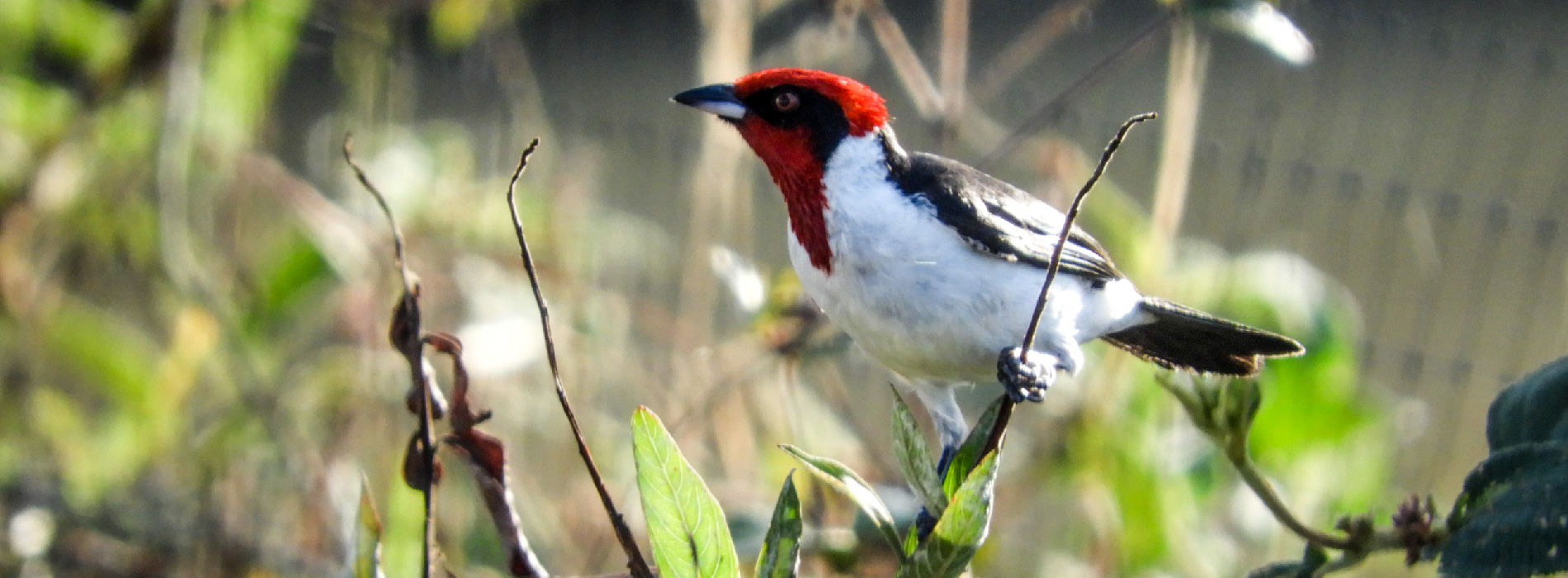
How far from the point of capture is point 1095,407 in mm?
2525

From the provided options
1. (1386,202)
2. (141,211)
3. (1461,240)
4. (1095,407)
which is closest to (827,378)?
(1095,407)

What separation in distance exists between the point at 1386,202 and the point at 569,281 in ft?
9.91

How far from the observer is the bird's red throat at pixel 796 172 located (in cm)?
153

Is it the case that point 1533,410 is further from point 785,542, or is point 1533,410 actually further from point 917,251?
point 785,542

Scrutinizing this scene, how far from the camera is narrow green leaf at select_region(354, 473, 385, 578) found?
1079mm

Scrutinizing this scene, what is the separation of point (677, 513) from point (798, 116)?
70cm

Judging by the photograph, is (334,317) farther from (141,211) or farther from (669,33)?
(669,33)

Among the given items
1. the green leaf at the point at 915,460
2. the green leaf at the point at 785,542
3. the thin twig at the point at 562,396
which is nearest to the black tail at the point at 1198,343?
the green leaf at the point at 915,460

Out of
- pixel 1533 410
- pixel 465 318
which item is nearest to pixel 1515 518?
pixel 1533 410

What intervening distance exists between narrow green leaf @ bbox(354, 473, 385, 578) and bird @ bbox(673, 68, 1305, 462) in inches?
22.7

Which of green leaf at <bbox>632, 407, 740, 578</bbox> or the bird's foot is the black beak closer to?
the bird's foot

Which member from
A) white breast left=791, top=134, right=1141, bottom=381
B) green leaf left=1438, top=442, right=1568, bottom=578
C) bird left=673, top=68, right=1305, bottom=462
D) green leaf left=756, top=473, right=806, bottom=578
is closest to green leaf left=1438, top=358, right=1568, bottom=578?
green leaf left=1438, top=442, right=1568, bottom=578

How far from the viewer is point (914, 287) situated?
1457mm

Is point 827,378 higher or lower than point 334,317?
higher
